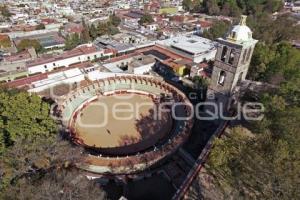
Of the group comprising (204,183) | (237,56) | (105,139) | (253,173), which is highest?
(237,56)

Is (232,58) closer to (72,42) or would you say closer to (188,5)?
(72,42)

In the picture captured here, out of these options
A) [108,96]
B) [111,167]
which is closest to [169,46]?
[108,96]

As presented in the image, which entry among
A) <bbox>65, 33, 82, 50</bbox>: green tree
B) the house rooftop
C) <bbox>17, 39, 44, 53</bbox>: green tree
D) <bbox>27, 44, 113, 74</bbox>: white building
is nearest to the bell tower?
the house rooftop

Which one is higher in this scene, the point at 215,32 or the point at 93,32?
the point at 215,32

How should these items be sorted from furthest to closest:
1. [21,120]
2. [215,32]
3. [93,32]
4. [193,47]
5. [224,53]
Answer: [93,32]
[215,32]
[193,47]
[224,53]
[21,120]

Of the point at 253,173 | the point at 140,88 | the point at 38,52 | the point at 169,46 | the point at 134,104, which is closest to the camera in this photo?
the point at 253,173

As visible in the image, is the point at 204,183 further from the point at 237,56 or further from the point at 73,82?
the point at 73,82

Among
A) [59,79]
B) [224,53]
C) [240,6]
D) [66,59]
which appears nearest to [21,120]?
[59,79]
